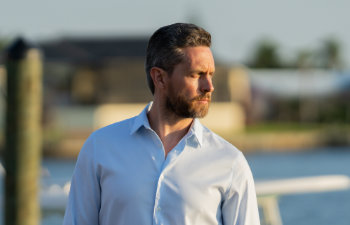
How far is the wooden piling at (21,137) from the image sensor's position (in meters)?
4.74

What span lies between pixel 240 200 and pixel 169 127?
32 cm

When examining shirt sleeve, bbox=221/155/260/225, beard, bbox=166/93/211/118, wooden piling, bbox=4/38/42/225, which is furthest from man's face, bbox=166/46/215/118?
wooden piling, bbox=4/38/42/225

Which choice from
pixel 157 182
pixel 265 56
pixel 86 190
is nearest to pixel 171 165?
pixel 157 182

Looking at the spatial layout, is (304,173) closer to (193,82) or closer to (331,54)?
(193,82)

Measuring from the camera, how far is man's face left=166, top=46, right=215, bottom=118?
2451mm

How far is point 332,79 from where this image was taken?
6494 cm

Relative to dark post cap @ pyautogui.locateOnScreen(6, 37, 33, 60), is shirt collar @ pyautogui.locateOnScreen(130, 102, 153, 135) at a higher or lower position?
higher

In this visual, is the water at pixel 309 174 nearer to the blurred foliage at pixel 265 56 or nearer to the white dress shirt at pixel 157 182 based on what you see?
the white dress shirt at pixel 157 182

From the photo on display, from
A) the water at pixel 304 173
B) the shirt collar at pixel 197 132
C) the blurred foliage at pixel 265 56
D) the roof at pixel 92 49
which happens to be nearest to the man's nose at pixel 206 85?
the shirt collar at pixel 197 132

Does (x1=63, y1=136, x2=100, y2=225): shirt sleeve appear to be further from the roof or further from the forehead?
the roof

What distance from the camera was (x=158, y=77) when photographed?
8.30 feet

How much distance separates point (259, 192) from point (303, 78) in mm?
62444

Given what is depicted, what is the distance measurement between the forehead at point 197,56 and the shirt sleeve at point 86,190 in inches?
15.5

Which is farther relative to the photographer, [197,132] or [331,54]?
[331,54]
